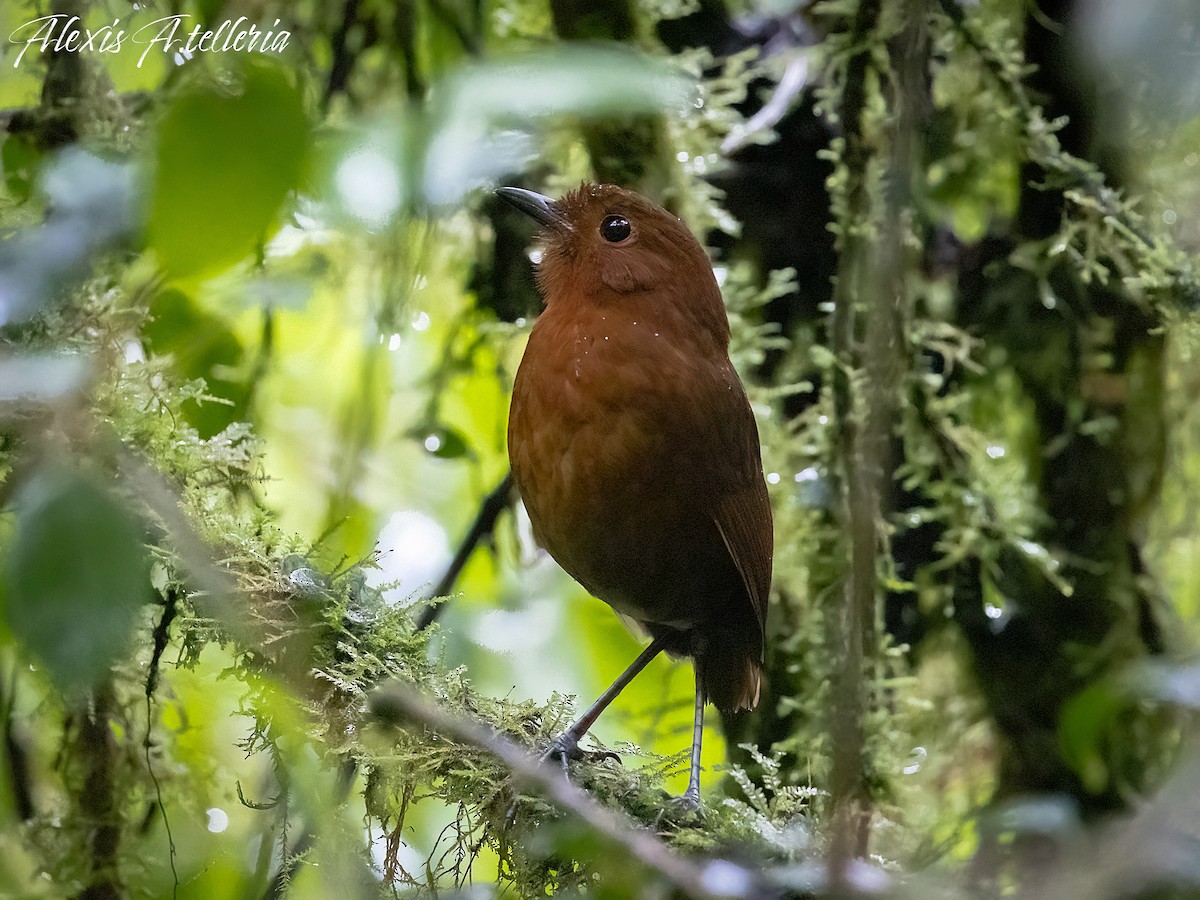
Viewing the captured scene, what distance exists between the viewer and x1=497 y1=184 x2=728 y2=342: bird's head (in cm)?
215

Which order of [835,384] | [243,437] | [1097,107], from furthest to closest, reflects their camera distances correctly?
1. [1097,107]
2. [835,384]
3. [243,437]

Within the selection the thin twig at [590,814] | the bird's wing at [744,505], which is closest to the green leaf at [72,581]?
the thin twig at [590,814]

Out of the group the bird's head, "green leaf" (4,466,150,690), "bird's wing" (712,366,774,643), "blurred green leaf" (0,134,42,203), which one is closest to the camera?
"green leaf" (4,466,150,690)

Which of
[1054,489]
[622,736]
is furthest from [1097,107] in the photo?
[622,736]

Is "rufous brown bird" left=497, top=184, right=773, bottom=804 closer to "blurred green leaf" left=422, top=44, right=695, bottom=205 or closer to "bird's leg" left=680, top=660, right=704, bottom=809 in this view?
"bird's leg" left=680, top=660, right=704, bottom=809

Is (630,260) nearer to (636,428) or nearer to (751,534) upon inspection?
(636,428)

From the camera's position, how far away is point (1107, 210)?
105 inches

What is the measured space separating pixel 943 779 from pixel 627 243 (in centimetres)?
169

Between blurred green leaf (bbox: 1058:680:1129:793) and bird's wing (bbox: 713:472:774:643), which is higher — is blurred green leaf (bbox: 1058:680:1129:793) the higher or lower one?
the higher one

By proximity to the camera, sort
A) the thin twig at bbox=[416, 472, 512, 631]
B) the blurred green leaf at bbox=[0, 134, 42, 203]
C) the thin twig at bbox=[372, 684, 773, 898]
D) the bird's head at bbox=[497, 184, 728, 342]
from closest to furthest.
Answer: the thin twig at bbox=[372, 684, 773, 898] < the bird's head at bbox=[497, 184, 728, 342] < the blurred green leaf at bbox=[0, 134, 42, 203] < the thin twig at bbox=[416, 472, 512, 631]

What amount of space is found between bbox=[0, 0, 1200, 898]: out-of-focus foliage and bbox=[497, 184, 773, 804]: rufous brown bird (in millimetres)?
232

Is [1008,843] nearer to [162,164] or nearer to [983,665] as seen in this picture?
[983,665]

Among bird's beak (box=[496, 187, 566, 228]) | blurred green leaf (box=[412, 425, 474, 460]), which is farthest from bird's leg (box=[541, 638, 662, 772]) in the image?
bird's beak (box=[496, 187, 566, 228])

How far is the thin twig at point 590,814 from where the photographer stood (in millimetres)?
1113
